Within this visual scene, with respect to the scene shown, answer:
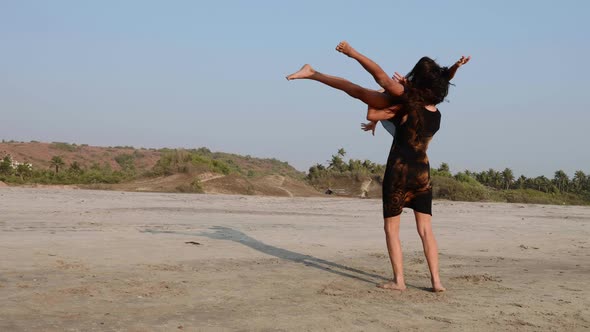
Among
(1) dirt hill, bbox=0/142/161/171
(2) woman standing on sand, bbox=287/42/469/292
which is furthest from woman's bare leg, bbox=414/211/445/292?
(1) dirt hill, bbox=0/142/161/171

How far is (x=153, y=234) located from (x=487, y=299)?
17.9 ft

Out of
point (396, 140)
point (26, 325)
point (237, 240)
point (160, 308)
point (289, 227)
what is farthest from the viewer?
point (289, 227)

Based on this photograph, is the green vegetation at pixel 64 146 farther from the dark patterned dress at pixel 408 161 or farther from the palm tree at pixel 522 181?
the dark patterned dress at pixel 408 161

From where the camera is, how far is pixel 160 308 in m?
4.51

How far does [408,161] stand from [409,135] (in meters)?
0.24

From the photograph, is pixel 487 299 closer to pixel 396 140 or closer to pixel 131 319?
pixel 396 140

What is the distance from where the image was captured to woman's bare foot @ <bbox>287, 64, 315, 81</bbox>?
552 centimetres

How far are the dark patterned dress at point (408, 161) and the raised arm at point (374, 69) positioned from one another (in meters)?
0.31

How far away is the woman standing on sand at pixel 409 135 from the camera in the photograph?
228 inches

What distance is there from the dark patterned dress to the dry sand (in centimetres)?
85

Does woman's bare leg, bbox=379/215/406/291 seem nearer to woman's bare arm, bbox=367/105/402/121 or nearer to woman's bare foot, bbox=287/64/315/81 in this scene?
woman's bare arm, bbox=367/105/402/121

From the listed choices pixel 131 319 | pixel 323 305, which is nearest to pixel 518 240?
pixel 323 305

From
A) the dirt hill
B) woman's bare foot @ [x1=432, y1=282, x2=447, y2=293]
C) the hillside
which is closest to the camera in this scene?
woman's bare foot @ [x1=432, y1=282, x2=447, y2=293]

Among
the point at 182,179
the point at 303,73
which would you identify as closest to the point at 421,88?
the point at 303,73
